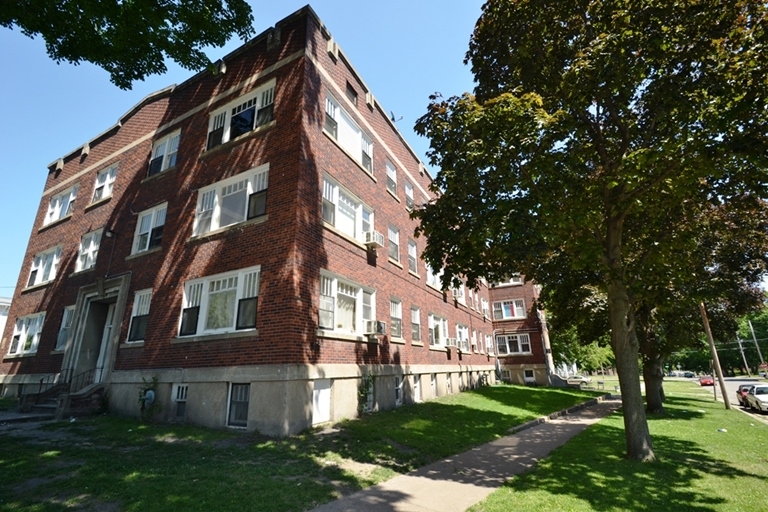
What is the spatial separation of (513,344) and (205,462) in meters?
32.3

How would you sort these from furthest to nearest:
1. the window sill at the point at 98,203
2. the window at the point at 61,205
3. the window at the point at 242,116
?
the window at the point at 61,205
the window sill at the point at 98,203
the window at the point at 242,116

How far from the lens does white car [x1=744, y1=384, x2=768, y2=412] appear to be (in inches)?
828

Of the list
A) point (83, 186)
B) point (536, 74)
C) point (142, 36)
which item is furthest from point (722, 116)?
point (83, 186)

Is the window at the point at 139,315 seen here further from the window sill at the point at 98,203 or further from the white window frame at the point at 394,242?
the white window frame at the point at 394,242

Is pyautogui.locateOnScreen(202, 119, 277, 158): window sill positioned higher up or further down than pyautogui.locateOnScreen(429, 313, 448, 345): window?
higher up

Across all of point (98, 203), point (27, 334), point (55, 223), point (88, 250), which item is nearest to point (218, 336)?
point (88, 250)

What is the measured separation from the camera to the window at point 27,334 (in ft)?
57.3

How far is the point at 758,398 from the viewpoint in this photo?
21.5 meters

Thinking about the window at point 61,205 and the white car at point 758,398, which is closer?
the window at point 61,205

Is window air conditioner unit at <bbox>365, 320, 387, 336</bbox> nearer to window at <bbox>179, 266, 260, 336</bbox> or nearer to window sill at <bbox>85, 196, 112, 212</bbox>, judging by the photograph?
window at <bbox>179, 266, 260, 336</bbox>

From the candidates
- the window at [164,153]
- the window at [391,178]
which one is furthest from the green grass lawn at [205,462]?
the window at [391,178]

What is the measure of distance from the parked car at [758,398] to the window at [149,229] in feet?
105

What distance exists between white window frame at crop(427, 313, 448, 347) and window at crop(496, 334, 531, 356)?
53.1ft

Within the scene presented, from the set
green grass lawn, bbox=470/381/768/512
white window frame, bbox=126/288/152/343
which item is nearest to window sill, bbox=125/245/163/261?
white window frame, bbox=126/288/152/343
